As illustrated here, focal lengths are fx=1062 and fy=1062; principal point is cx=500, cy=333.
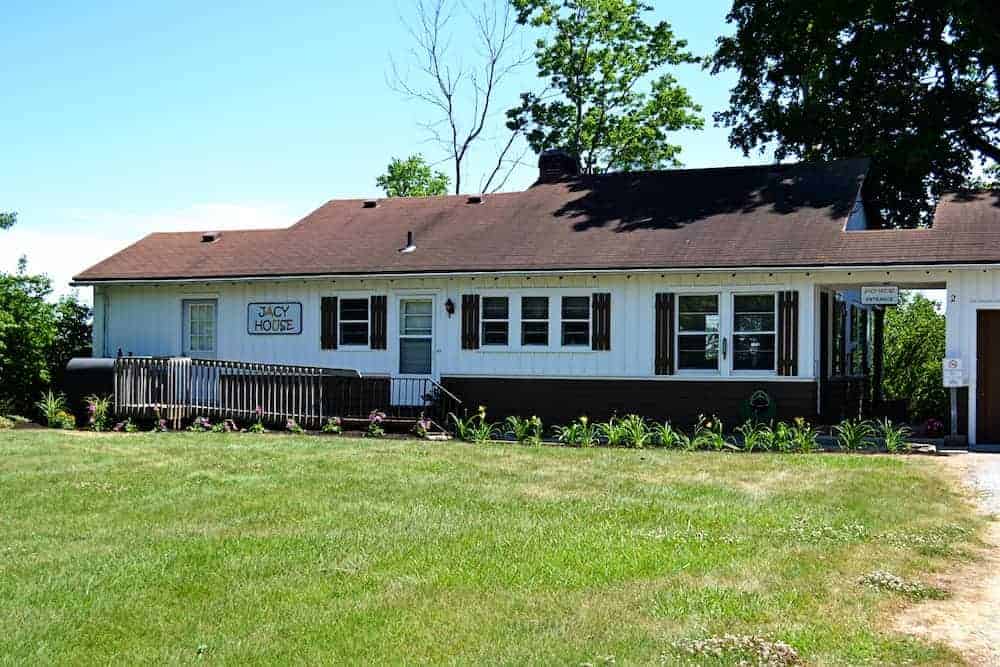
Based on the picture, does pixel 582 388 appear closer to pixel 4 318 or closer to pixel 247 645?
pixel 4 318

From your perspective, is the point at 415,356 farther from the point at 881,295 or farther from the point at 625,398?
the point at 881,295

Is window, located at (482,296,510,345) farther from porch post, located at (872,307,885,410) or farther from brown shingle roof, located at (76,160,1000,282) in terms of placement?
porch post, located at (872,307,885,410)

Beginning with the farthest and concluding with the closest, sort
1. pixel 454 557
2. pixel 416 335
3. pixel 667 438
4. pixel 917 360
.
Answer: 1. pixel 917 360
2. pixel 416 335
3. pixel 667 438
4. pixel 454 557

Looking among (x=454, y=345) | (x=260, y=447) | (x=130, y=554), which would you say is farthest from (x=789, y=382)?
(x=130, y=554)

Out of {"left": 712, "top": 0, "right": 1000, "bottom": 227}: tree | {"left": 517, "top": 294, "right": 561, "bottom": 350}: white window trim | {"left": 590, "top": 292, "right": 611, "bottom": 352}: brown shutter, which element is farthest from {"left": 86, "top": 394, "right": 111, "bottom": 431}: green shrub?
{"left": 712, "top": 0, "right": 1000, "bottom": 227}: tree

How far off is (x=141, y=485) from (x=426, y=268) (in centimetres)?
969

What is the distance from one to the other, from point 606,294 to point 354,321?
539cm

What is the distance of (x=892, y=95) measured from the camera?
1086 inches

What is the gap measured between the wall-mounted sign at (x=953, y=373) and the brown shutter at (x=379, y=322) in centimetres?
1032

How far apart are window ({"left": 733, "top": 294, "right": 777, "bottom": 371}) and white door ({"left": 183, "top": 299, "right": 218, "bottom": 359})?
11.0 meters

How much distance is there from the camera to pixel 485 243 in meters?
21.5

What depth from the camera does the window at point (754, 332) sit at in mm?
18438

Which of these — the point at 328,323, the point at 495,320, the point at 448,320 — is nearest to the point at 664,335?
the point at 495,320

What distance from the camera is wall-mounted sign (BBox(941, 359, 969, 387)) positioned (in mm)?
16953
